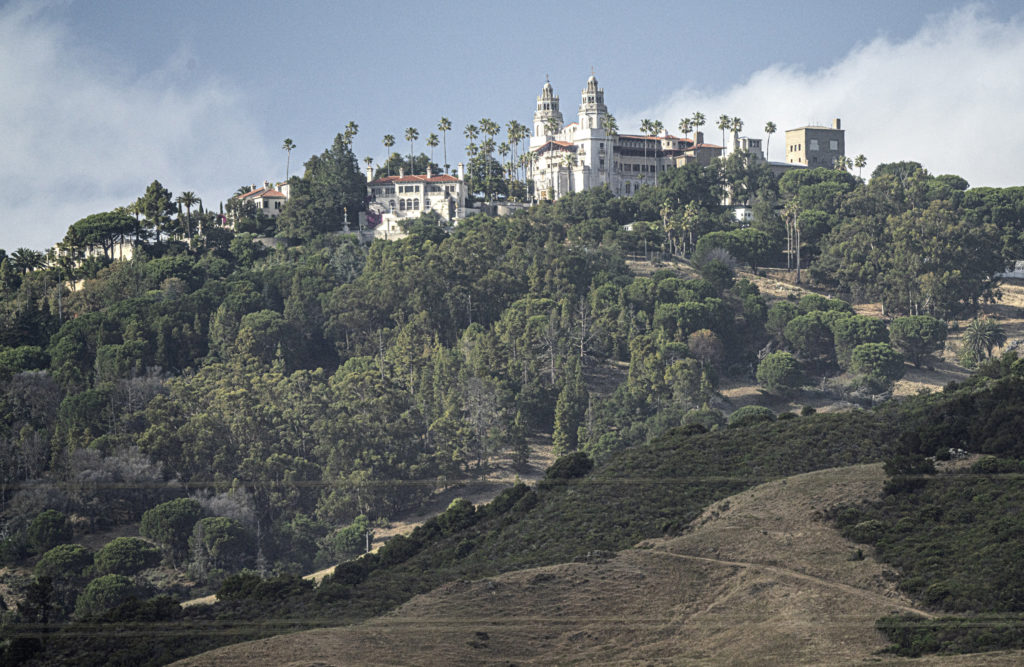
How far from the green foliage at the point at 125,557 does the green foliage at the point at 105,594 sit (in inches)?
79.3

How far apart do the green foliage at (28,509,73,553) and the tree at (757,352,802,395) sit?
50.7 meters

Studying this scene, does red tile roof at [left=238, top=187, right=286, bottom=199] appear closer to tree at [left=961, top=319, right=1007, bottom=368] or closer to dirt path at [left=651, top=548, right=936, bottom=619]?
tree at [left=961, top=319, right=1007, bottom=368]

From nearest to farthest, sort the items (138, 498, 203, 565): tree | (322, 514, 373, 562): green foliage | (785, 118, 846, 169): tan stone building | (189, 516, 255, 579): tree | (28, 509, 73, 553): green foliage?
(189, 516, 255, 579): tree → (28, 509, 73, 553): green foliage → (138, 498, 203, 565): tree → (322, 514, 373, 562): green foliage → (785, 118, 846, 169): tan stone building

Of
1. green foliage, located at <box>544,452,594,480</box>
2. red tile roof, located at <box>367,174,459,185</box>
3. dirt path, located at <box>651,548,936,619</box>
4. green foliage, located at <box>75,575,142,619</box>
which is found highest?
red tile roof, located at <box>367,174,459,185</box>

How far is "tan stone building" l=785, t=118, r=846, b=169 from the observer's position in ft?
577

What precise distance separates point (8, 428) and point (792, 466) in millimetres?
55567

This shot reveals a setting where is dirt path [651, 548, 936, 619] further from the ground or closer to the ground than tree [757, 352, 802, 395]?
closer to the ground

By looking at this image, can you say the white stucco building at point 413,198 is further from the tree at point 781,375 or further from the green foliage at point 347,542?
the green foliage at point 347,542

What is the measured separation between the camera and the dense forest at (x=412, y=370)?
69312mm

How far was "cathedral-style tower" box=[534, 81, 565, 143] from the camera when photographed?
170625mm

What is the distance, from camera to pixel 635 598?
5403cm

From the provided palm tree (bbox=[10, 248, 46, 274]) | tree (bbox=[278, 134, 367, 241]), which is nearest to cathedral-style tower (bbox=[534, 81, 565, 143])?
tree (bbox=[278, 134, 367, 241])

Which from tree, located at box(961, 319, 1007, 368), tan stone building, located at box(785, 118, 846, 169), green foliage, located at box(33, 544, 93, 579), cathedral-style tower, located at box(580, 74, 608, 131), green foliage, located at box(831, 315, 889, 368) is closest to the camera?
green foliage, located at box(33, 544, 93, 579)

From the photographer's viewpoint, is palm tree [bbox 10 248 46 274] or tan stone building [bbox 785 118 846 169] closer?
palm tree [bbox 10 248 46 274]
